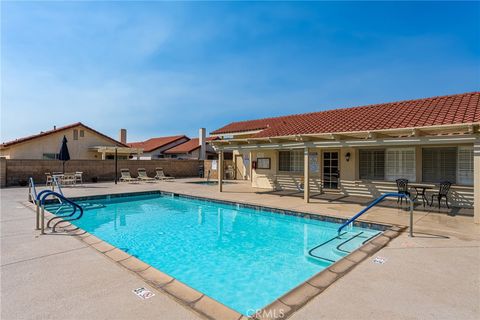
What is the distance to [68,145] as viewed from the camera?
81.0 feet

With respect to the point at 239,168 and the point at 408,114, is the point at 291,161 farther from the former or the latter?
the point at 239,168

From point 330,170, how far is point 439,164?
15.2ft

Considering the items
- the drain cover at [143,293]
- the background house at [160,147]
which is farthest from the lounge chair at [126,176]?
the drain cover at [143,293]

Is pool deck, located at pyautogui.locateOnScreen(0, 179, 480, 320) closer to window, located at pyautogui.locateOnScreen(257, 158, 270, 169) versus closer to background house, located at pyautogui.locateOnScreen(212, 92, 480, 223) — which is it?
background house, located at pyautogui.locateOnScreen(212, 92, 480, 223)

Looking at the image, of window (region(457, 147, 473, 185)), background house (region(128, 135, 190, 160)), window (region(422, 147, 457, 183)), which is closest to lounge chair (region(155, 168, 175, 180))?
background house (region(128, 135, 190, 160))

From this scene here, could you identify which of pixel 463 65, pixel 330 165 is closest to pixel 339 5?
pixel 330 165

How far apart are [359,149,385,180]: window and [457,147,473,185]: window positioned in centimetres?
275

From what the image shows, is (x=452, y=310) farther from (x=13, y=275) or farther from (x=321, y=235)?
(x=13, y=275)

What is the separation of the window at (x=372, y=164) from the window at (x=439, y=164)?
1.65m

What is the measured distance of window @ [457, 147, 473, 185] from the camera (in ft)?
32.3

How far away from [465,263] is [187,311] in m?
4.81

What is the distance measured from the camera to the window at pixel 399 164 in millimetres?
11289

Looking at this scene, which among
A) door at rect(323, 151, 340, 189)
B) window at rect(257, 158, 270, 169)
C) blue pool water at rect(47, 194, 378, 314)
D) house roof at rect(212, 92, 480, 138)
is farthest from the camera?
window at rect(257, 158, 270, 169)

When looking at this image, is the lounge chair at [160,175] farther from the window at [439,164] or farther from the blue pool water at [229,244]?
the window at [439,164]
